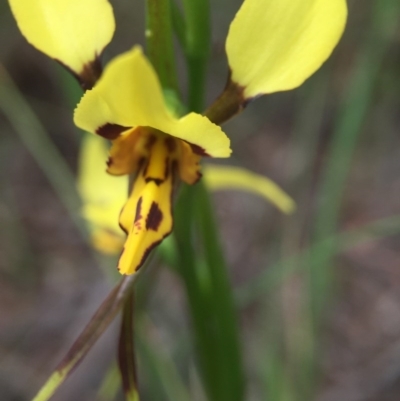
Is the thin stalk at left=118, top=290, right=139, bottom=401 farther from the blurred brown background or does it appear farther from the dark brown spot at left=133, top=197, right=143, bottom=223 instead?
the blurred brown background

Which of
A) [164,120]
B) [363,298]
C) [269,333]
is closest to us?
[164,120]

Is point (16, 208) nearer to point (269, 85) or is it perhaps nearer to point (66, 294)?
point (66, 294)

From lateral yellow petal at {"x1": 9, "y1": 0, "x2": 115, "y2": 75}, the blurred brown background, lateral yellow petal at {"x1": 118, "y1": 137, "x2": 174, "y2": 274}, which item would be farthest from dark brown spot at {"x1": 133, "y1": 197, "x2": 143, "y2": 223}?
the blurred brown background

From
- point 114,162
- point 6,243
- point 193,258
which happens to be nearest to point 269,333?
point 193,258

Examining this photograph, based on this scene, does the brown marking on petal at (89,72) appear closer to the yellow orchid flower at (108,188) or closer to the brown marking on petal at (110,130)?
the brown marking on petal at (110,130)

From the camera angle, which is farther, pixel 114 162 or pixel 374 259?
pixel 374 259

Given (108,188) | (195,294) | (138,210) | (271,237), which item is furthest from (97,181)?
(271,237)

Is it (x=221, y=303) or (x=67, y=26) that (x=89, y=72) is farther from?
(x=221, y=303)
